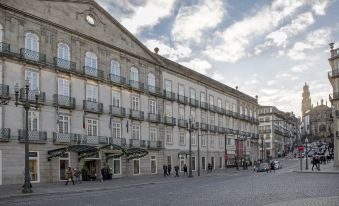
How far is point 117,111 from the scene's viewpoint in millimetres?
47594

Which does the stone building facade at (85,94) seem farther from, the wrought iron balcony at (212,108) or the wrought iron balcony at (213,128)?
the wrought iron balcony at (212,108)

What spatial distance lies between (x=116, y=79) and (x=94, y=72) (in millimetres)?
3868

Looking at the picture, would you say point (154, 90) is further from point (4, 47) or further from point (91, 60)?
point (4, 47)

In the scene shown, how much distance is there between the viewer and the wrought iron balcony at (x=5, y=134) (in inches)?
1338

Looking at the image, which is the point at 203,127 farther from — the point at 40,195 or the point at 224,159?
the point at 40,195

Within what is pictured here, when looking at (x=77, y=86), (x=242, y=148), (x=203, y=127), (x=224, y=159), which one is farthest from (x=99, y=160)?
(x=242, y=148)

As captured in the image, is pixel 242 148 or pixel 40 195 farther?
pixel 242 148

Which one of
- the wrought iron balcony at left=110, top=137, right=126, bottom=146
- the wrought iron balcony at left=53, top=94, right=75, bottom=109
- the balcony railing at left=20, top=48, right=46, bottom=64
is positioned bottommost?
the wrought iron balcony at left=110, top=137, right=126, bottom=146

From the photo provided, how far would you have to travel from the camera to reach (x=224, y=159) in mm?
75438

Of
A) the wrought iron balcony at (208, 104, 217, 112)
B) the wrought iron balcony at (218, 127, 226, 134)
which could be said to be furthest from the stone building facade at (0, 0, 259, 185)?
the wrought iron balcony at (218, 127, 226, 134)

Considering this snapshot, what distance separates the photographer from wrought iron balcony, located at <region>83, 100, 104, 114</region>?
42909 millimetres

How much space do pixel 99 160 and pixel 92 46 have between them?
36.9 ft

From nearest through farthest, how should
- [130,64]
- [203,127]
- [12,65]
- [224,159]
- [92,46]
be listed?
[12,65] < [92,46] < [130,64] < [203,127] < [224,159]

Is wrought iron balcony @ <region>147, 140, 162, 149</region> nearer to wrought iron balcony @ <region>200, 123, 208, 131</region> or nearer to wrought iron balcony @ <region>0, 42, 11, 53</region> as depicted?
wrought iron balcony @ <region>200, 123, 208, 131</region>
